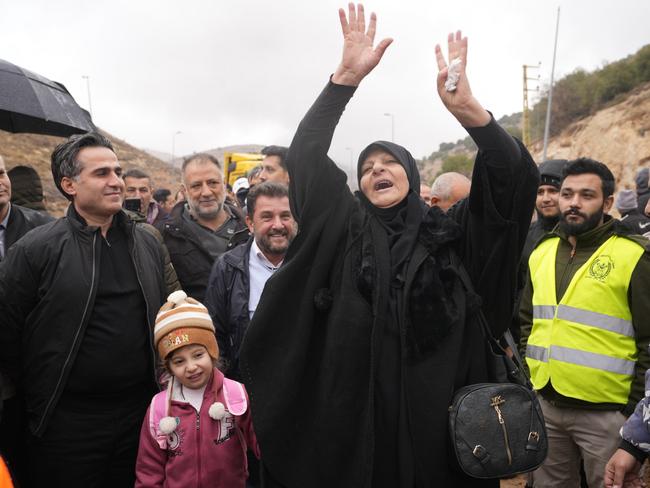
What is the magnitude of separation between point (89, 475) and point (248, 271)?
54.1 inches

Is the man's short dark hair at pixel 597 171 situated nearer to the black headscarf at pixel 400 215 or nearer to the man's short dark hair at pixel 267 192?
the black headscarf at pixel 400 215

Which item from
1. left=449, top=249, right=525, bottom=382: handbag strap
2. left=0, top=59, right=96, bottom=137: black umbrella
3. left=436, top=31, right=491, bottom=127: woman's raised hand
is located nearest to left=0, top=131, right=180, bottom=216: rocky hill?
left=0, top=59, right=96, bottom=137: black umbrella

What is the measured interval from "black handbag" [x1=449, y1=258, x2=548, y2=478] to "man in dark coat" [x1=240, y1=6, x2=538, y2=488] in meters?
0.09

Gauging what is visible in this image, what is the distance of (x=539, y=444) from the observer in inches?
81.7

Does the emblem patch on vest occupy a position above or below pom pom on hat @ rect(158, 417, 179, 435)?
above

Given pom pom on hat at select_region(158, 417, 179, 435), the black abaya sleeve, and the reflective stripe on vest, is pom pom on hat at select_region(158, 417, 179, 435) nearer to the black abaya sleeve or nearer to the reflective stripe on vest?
the black abaya sleeve

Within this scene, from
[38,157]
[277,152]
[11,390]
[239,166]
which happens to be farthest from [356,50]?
[38,157]

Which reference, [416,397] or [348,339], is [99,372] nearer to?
[348,339]

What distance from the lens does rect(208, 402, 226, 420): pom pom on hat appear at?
2736mm

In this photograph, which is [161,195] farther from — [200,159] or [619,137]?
[619,137]

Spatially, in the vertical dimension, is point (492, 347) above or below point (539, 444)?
above

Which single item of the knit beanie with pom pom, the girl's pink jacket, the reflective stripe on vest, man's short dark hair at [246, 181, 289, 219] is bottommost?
the girl's pink jacket

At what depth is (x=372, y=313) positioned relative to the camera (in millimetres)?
2137

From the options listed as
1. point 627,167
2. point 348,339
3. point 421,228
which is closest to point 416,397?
point 348,339
